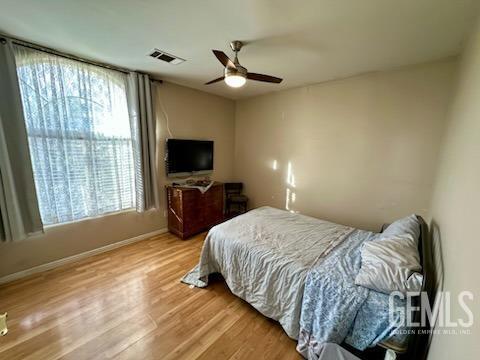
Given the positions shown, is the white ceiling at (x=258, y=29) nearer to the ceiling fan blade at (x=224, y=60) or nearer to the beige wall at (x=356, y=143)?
the ceiling fan blade at (x=224, y=60)

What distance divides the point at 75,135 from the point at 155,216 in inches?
62.2

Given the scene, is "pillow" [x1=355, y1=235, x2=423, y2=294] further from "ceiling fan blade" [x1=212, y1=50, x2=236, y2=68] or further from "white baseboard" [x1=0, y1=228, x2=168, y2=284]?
"white baseboard" [x1=0, y1=228, x2=168, y2=284]

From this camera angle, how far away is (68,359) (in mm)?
1404

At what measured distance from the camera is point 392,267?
129 centimetres

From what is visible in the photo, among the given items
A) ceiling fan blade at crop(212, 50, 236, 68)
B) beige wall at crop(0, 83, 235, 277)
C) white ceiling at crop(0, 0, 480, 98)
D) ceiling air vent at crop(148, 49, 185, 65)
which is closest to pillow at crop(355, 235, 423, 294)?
white ceiling at crop(0, 0, 480, 98)

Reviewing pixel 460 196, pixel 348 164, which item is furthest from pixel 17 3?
pixel 348 164

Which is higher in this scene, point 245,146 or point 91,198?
point 245,146

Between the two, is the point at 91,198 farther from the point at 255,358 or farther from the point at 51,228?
the point at 255,358

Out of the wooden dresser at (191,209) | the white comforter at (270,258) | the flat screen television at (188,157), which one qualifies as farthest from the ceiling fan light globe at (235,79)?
the wooden dresser at (191,209)

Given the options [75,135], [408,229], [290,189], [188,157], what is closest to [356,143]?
[290,189]

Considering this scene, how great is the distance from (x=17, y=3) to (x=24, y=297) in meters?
2.49

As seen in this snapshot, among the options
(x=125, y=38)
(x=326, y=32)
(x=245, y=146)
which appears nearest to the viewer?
(x=326, y=32)

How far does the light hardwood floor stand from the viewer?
4.86 feet

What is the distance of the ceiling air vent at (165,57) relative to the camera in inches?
86.8
